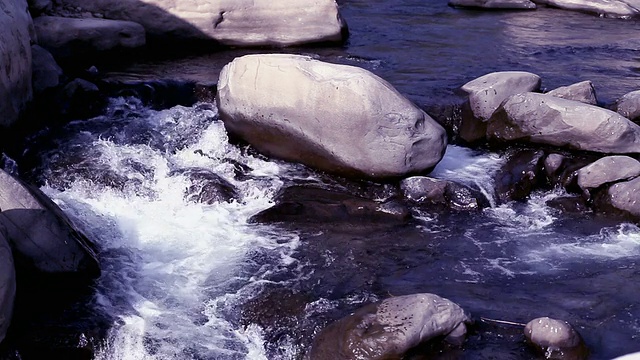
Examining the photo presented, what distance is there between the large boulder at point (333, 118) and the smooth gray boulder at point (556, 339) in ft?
8.86

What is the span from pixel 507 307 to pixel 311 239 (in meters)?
1.91

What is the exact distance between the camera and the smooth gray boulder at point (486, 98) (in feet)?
31.4

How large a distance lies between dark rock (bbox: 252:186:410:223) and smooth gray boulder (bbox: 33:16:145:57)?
4357 millimetres

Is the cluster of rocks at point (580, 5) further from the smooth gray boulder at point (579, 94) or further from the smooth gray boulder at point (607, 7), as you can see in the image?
the smooth gray boulder at point (579, 94)

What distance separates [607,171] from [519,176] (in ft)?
2.81

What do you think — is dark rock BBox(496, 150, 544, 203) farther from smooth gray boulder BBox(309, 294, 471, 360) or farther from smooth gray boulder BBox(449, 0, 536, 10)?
smooth gray boulder BBox(449, 0, 536, 10)

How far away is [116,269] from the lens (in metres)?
7.04

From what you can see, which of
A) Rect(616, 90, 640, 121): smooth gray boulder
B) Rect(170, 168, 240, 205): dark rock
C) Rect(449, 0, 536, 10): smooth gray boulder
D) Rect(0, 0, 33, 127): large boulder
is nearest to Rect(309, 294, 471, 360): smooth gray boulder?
Rect(170, 168, 240, 205): dark rock

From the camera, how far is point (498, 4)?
1516cm

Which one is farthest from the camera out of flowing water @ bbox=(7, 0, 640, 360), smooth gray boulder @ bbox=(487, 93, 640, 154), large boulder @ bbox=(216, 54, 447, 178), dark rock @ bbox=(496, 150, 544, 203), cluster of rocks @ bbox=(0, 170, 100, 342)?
smooth gray boulder @ bbox=(487, 93, 640, 154)

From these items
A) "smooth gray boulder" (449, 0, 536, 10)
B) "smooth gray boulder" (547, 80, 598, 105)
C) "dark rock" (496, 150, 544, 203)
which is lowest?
"dark rock" (496, 150, 544, 203)

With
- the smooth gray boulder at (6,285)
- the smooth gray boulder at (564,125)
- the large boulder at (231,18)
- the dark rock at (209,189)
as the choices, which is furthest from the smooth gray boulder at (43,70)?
the smooth gray boulder at (564,125)

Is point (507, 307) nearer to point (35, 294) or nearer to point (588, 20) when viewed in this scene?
point (35, 294)

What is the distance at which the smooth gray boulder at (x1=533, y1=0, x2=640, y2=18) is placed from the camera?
48.7ft
